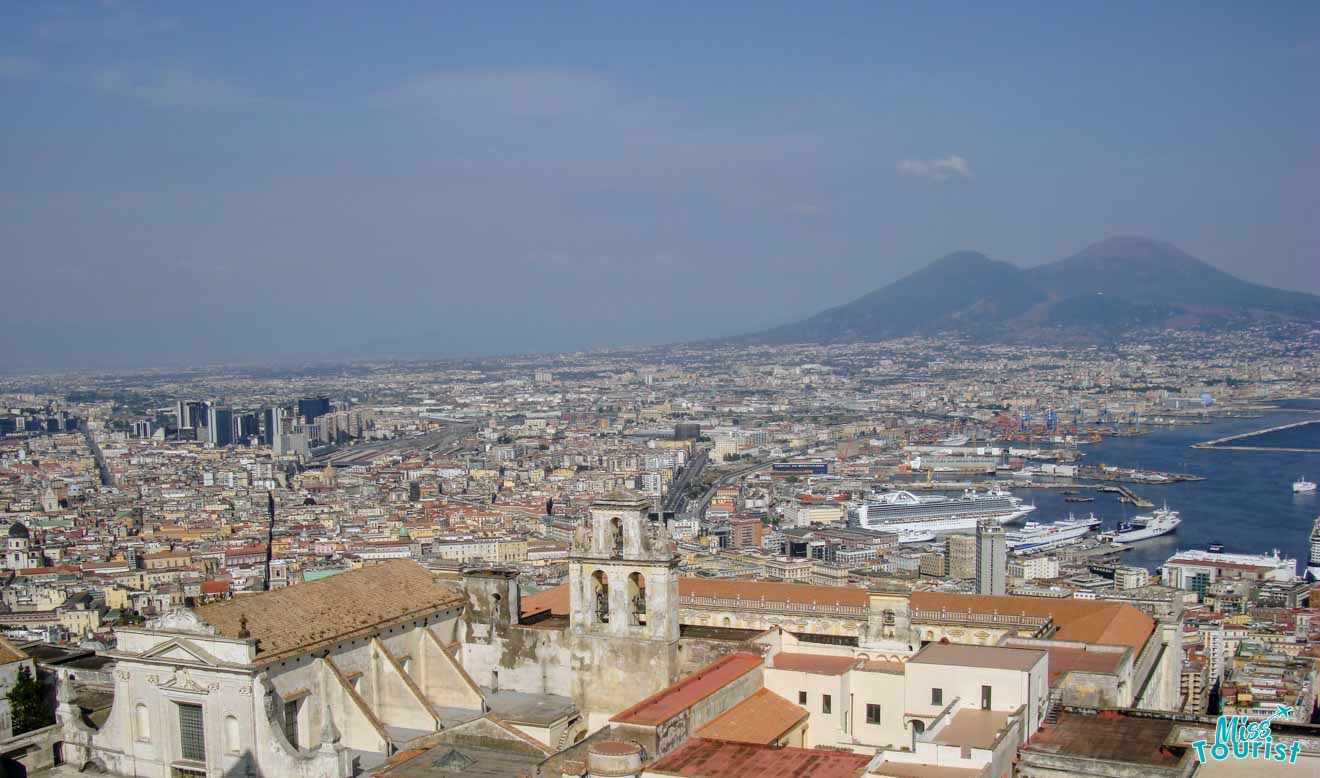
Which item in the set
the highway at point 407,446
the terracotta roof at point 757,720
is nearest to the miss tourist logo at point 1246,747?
the terracotta roof at point 757,720

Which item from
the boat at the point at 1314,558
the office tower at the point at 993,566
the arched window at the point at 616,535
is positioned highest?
the arched window at the point at 616,535

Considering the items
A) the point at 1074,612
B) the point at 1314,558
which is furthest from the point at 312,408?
the point at 1074,612

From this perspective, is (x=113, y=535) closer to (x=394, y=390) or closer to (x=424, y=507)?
(x=424, y=507)

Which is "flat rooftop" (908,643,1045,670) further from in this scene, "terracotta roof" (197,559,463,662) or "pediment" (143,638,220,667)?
"pediment" (143,638,220,667)

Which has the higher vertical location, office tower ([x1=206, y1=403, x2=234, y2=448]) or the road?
office tower ([x1=206, y1=403, x2=234, y2=448])

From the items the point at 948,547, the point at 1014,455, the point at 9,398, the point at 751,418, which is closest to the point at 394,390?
the point at 9,398

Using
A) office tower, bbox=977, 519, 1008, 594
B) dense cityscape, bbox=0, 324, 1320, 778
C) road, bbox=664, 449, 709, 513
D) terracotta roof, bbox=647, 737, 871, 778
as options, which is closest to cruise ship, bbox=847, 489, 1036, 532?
dense cityscape, bbox=0, 324, 1320, 778

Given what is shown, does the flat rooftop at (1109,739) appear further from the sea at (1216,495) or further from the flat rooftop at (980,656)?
the sea at (1216,495)
